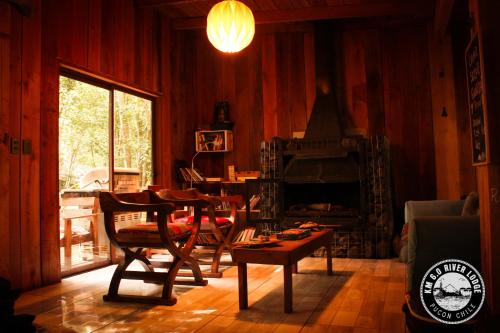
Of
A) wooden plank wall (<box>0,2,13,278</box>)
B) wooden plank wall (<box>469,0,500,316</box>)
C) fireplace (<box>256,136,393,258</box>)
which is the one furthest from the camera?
fireplace (<box>256,136,393,258</box>)

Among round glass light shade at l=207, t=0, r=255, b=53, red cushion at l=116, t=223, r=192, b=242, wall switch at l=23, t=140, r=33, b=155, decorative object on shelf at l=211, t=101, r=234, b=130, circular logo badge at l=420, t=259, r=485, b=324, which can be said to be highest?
round glass light shade at l=207, t=0, r=255, b=53

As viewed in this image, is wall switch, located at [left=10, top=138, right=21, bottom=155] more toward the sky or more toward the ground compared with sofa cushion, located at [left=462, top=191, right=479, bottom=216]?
more toward the sky

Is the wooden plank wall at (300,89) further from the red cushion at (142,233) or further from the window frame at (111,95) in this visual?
the red cushion at (142,233)

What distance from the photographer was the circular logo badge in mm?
1990

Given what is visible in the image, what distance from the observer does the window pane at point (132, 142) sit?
478 centimetres

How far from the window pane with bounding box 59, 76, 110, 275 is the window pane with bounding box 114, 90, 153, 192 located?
16 centimetres

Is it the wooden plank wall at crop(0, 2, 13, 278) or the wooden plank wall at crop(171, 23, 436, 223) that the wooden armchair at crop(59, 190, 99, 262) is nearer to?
the wooden plank wall at crop(0, 2, 13, 278)

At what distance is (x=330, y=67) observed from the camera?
5.49 m

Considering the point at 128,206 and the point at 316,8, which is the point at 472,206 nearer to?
the point at 128,206

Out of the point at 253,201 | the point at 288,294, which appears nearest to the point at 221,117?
the point at 253,201

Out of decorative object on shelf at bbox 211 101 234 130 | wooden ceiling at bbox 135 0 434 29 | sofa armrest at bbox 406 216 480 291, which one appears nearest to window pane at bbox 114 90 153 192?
decorative object on shelf at bbox 211 101 234 130

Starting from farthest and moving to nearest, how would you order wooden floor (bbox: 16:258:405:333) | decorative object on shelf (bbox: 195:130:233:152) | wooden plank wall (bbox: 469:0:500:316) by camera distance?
decorative object on shelf (bbox: 195:130:233:152) → wooden floor (bbox: 16:258:405:333) → wooden plank wall (bbox: 469:0:500:316)

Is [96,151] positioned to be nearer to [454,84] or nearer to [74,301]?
[74,301]

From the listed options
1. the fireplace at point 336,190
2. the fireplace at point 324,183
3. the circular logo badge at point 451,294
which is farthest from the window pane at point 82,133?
the circular logo badge at point 451,294
